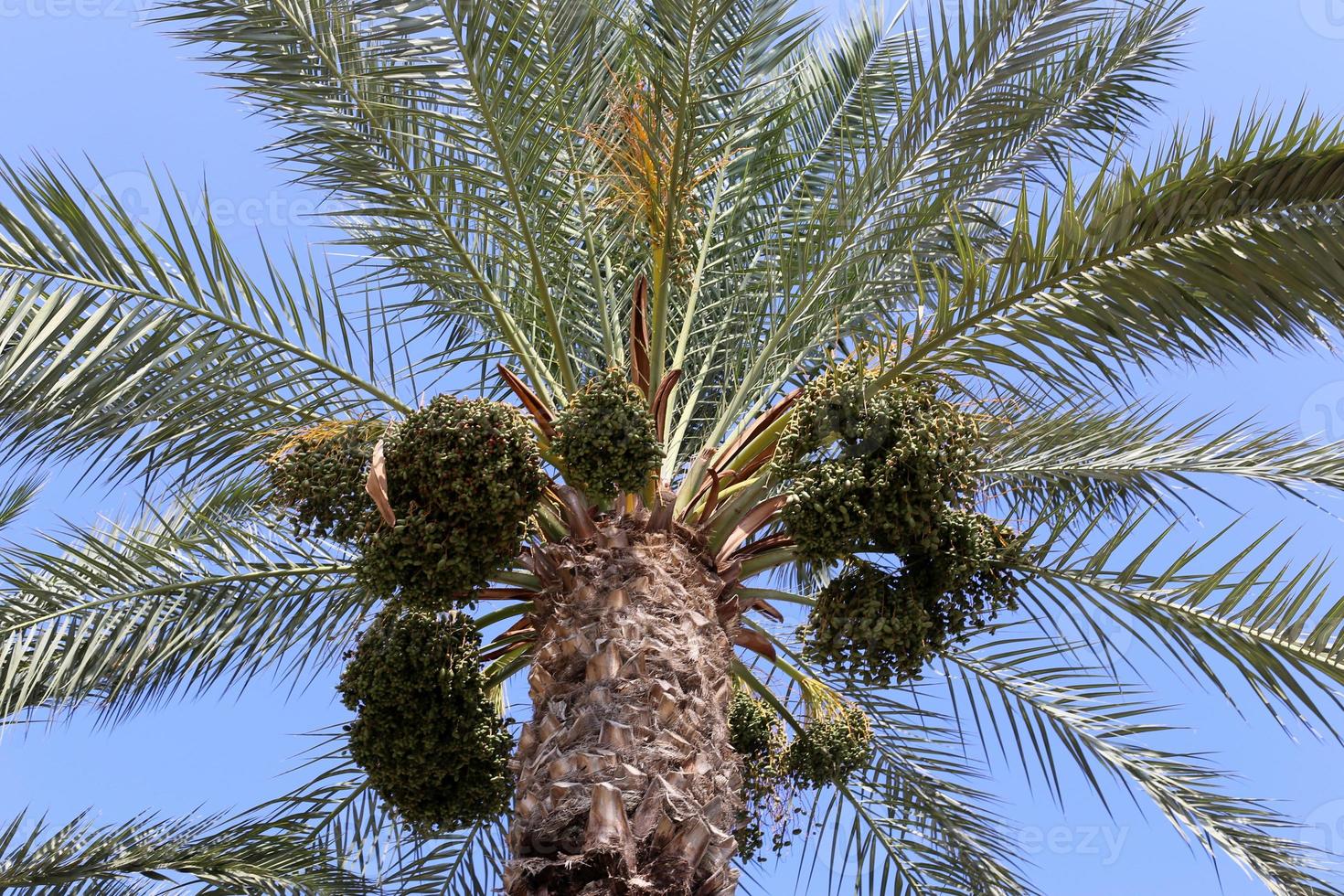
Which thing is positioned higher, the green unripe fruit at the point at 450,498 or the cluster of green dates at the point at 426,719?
the green unripe fruit at the point at 450,498

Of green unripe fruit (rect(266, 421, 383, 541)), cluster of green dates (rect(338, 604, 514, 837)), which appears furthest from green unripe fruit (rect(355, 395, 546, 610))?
cluster of green dates (rect(338, 604, 514, 837))

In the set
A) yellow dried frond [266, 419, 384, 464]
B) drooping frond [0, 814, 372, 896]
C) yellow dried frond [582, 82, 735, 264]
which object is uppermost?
yellow dried frond [582, 82, 735, 264]

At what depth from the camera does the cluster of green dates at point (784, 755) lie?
6.67 metres

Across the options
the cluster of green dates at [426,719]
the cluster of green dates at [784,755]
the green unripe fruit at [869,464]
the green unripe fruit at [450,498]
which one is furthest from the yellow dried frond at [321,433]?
the cluster of green dates at [784,755]

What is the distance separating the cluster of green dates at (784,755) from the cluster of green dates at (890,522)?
3.62ft

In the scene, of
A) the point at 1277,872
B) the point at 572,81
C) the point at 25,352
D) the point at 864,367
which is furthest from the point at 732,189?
the point at 1277,872

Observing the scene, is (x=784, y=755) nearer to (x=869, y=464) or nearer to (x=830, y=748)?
(x=830, y=748)

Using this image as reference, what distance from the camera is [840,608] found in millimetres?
5488

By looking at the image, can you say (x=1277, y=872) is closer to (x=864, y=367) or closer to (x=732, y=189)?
(x=864, y=367)

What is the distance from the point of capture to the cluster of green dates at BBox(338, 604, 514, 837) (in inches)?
220

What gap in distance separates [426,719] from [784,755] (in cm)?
204

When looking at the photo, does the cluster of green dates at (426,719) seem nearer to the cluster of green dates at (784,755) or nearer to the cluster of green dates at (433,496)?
the cluster of green dates at (433,496)

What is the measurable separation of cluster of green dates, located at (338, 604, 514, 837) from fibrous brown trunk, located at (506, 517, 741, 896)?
0.42 metres

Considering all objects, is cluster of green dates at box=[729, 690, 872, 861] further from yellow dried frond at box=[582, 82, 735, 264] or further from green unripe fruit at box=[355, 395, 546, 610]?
yellow dried frond at box=[582, 82, 735, 264]
